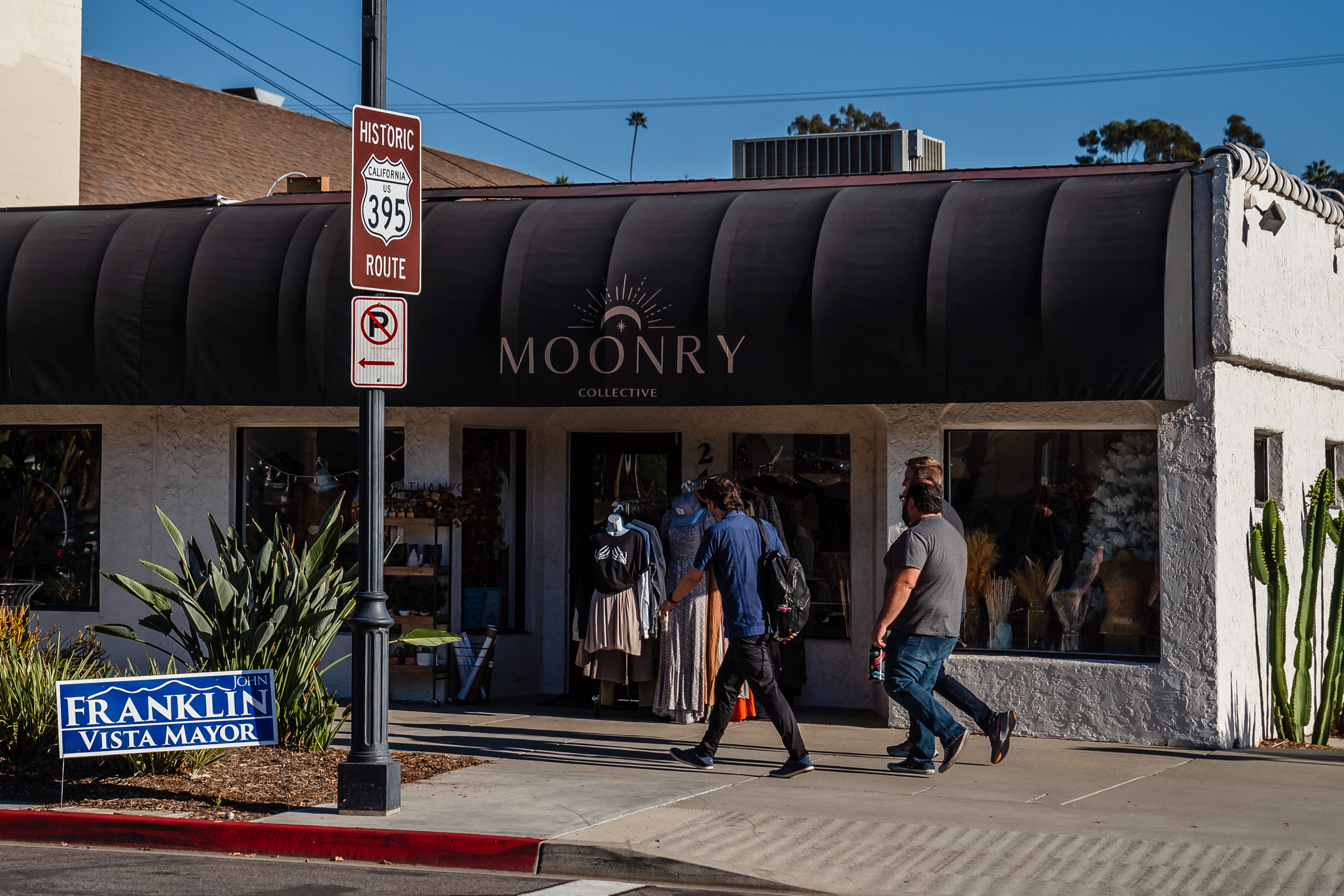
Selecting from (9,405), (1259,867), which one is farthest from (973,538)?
(9,405)

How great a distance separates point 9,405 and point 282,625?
17.5ft

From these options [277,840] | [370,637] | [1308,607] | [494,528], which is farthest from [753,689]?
[1308,607]

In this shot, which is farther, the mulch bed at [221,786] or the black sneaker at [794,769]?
the black sneaker at [794,769]

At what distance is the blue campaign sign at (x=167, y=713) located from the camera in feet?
27.0

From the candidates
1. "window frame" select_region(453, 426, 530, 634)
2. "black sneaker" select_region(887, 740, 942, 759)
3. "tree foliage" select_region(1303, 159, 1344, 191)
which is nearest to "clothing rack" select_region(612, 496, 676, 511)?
"window frame" select_region(453, 426, 530, 634)

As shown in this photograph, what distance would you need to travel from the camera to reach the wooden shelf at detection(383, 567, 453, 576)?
12461mm

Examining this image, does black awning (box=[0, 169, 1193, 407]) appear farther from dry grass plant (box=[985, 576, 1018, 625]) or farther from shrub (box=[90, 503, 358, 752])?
shrub (box=[90, 503, 358, 752])

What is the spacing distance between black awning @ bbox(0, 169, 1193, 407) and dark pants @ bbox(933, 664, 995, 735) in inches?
83.8

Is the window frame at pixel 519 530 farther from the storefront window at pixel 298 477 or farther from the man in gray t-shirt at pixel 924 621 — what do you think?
the man in gray t-shirt at pixel 924 621

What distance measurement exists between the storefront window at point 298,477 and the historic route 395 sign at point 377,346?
499 centimetres

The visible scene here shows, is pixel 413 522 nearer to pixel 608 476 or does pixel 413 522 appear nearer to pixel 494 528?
pixel 494 528

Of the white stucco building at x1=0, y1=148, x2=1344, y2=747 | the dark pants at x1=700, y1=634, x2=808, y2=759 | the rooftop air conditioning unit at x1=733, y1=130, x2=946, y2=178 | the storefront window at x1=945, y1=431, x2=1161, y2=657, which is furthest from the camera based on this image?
the rooftop air conditioning unit at x1=733, y1=130, x2=946, y2=178

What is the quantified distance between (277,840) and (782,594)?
3.45 meters

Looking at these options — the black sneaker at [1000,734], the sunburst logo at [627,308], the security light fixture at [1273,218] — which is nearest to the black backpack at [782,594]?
the black sneaker at [1000,734]
